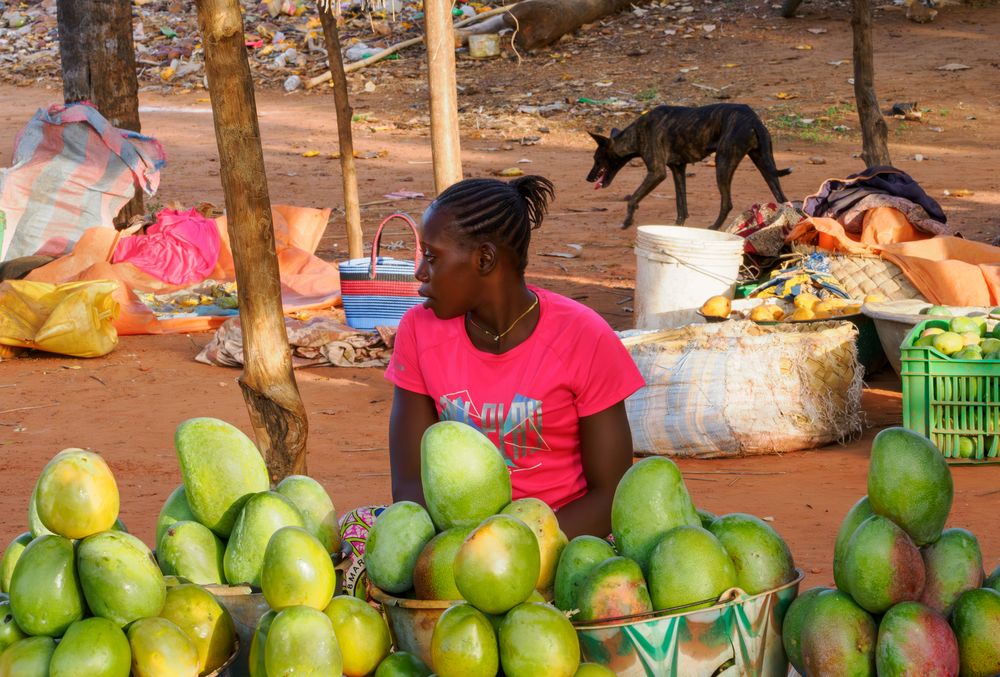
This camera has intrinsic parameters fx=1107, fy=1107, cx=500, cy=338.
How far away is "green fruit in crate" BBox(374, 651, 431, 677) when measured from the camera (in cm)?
158

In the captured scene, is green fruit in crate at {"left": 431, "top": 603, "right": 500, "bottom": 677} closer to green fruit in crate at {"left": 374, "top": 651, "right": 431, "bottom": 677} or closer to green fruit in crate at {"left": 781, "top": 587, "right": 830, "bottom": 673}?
Result: green fruit in crate at {"left": 374, "top": 651, "right": 431, "bottom": 677}

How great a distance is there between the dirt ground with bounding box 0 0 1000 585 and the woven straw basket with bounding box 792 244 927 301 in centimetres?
56

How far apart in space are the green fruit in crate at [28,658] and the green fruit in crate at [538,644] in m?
0.63

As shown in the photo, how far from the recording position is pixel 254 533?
1.73 meters

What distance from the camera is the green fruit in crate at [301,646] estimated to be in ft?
4.82

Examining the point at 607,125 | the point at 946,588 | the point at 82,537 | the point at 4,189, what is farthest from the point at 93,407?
the point at 607,125

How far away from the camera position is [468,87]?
16.9 metres

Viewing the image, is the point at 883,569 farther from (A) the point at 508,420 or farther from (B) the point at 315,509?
(A) the point at 508,420

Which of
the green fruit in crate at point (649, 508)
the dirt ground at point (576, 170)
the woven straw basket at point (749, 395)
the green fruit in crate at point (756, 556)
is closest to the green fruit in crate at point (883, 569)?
the green fruit in crate at point (756, 556)

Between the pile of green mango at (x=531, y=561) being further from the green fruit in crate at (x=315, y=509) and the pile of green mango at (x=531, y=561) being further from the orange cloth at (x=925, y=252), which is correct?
the orange cloth at (x=925, y=252)

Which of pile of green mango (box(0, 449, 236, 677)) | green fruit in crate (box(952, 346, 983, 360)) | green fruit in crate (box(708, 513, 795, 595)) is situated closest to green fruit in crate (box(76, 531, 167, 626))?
pile of green mango (box(0, 449, 236, 677))

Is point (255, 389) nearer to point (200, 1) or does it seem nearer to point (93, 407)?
point (200, 1)

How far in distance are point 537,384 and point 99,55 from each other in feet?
27.0

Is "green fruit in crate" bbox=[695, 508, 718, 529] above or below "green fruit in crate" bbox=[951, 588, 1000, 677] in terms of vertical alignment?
above
